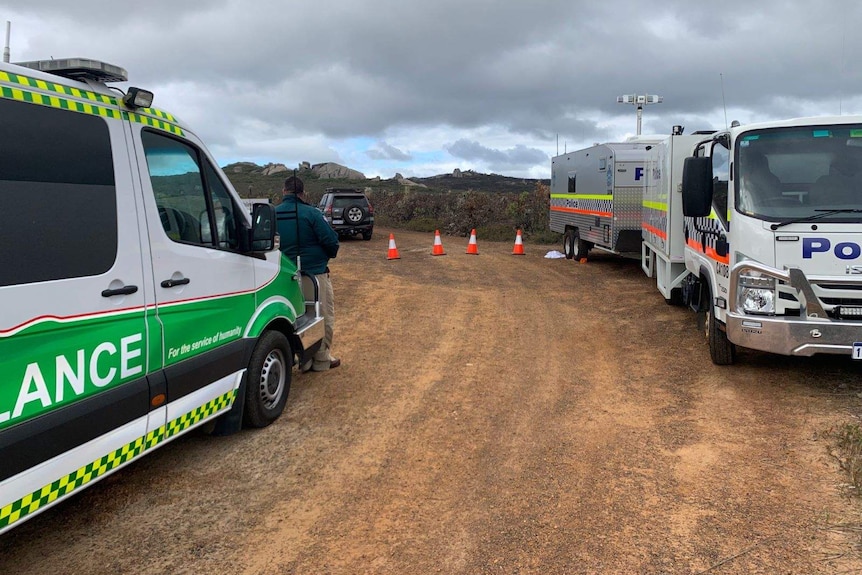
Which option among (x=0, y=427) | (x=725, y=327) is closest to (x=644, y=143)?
(x=725, y=327)

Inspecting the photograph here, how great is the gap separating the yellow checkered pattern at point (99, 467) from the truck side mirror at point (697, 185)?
493cm

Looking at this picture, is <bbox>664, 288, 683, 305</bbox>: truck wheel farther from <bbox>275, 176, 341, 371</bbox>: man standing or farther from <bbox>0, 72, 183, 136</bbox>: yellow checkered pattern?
<bbox>0, 72, 183, 136</bbox>: yellow checkered pattern

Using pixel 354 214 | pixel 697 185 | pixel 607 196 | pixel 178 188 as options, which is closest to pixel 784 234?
pixel 697 185

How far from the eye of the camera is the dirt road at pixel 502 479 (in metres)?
3.52

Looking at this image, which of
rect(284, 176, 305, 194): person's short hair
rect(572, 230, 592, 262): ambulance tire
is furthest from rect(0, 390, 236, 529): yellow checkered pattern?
rect(572, 230, 592, 262): ambulance tire

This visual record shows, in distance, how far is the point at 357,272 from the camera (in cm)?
1452

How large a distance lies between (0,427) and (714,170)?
22.1ft

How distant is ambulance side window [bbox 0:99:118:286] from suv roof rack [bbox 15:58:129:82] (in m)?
0.26

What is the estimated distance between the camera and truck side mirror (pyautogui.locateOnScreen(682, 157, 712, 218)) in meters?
6.64

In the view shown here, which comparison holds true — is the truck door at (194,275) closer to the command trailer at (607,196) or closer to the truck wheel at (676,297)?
the truck wheel at (676,297)

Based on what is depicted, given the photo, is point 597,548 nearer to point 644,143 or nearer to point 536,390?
point 536,390

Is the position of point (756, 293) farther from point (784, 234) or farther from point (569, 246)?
point (569, 246)

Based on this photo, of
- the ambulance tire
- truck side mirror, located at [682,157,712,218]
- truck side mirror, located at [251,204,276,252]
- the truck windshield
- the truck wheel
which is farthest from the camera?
the ambulance tire

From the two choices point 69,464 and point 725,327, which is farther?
point 725,327
